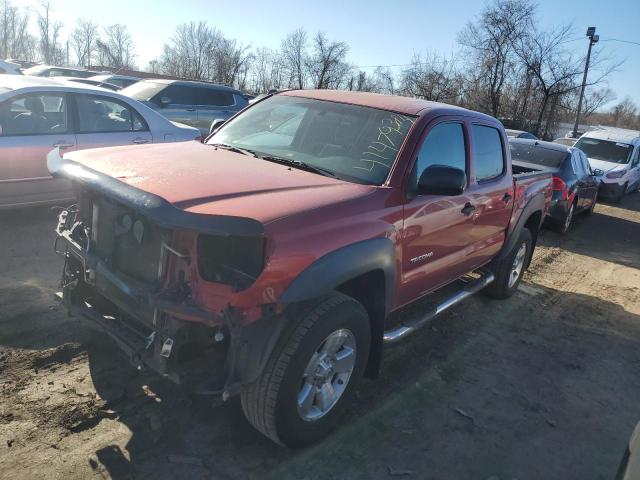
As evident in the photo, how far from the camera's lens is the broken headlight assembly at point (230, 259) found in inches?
97.2

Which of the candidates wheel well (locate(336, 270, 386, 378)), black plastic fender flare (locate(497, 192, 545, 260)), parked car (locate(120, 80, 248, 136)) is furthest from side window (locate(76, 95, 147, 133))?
black plastic fender flare (locate(497, 192, 545, 260))

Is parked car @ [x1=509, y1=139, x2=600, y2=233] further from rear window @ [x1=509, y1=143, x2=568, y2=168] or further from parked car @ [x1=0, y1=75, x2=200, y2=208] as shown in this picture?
parked car @ [x1=0, y1=75, x2=200, y2=208]

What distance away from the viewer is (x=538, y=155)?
990cm

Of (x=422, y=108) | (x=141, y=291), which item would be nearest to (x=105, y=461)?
(x=141, y=291)

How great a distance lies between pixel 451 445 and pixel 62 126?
554 centimetres

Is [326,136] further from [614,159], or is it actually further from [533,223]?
[614,159]

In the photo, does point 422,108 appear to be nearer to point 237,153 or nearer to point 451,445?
point 237,153

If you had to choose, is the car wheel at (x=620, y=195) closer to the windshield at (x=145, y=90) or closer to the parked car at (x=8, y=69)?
the windshield at (x=145, y=90)

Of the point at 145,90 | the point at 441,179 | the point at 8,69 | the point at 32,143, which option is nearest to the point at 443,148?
the point at 441,179

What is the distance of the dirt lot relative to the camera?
2.80 meters

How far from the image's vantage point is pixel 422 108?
374 centimetres

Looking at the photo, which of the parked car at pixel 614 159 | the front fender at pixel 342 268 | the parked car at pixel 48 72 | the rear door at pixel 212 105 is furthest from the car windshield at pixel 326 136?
the parked car at pixel 48 72

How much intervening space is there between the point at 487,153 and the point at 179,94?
9.08 metres

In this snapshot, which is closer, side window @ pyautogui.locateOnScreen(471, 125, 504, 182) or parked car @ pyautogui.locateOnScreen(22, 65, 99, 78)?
side window @ pyautogui.locateOnScreen(471, 125, 504, 182)
